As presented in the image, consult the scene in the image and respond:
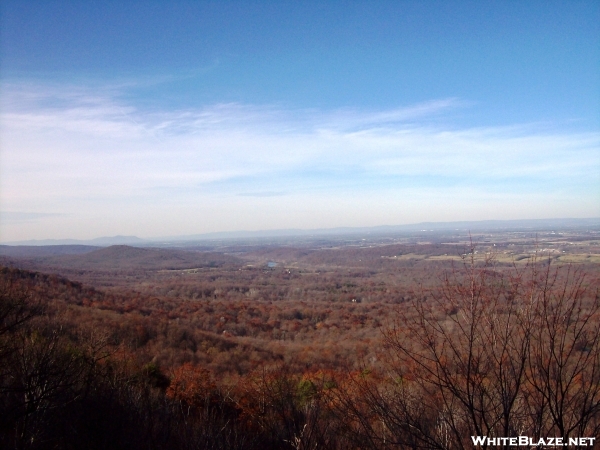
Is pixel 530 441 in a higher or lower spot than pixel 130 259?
higher

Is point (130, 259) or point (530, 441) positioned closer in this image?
point (530, 441)

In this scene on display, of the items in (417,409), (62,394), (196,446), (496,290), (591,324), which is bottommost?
(196,446)

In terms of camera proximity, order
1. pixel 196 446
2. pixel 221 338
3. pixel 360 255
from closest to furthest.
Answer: pixel 196 446, pixel 221 338, pixel 360 255

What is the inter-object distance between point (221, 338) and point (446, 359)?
38367 mm

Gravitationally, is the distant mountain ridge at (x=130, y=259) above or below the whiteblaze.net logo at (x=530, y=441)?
below

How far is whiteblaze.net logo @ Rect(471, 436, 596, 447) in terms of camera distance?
4.12 meters

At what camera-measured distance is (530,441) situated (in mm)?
4422

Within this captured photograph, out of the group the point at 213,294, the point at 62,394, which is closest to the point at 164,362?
the point at 62,394

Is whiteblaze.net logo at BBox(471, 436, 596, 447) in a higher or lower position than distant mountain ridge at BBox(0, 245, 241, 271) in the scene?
higher

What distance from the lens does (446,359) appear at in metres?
4.98

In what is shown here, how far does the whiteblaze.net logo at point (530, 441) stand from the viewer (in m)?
4.12

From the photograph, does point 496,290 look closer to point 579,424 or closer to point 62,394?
point 579,424

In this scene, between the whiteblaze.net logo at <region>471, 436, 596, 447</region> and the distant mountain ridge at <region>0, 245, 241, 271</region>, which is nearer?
the whiteblaze.net logo at <region>471, 436, 596, 447</region>

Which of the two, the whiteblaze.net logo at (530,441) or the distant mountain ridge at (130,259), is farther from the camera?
the distant mountain ridge at (130,259)
